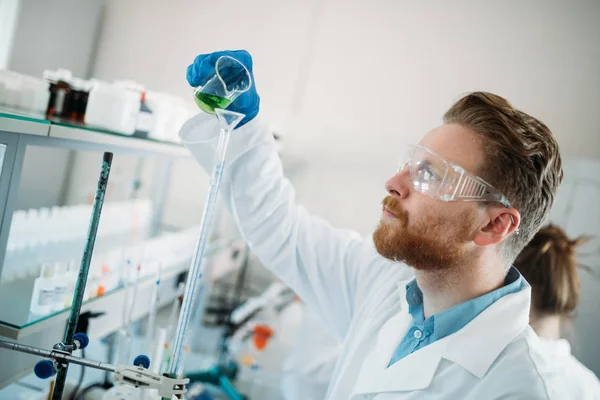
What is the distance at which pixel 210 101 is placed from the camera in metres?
1.25

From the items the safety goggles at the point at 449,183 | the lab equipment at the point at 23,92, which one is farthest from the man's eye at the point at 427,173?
the lab equipment at the point at 23,92

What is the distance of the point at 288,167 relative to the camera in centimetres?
382

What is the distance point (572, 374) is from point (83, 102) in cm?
203

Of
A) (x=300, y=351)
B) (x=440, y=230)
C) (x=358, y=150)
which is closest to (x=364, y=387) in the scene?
(x=440, y=230)

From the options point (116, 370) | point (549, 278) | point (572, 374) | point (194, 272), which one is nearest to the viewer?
point (116, 370)

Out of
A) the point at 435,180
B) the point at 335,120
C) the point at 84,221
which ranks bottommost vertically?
the point at 84,221

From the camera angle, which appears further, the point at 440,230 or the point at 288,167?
the point at 288,167

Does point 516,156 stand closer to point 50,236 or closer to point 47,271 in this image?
point 47,271

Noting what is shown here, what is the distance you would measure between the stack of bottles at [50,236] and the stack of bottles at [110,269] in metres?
0.08

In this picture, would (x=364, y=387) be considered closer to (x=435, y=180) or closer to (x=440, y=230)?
(x=440, y=230)

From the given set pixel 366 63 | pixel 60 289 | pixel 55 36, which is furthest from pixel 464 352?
pixel 55 36

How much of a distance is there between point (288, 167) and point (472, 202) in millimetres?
2515

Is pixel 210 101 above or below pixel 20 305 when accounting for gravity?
above

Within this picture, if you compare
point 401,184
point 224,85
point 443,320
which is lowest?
point 443,320
